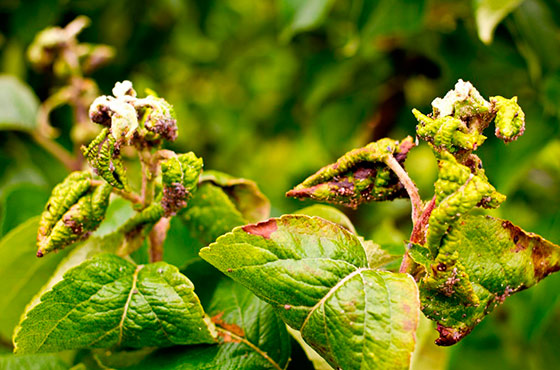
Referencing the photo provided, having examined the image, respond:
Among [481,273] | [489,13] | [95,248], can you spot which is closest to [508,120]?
[481,273]

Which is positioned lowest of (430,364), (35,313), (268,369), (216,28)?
(430,364)

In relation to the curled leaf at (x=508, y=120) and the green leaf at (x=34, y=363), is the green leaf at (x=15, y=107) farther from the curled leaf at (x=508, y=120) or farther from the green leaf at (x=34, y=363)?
the curled leaf at (x=508, y=120)

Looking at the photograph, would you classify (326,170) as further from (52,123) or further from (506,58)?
(52,123)

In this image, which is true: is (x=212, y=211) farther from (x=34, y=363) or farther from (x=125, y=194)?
(x=34, y=363)

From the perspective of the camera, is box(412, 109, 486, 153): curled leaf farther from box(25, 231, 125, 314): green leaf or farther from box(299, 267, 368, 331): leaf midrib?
box(25, 231, 125, 314): green leaf

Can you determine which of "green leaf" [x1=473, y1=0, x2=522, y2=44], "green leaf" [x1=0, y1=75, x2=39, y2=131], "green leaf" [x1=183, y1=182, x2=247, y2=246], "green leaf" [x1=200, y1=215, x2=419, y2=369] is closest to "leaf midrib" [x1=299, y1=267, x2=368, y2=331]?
"green leaf" [x1=200, y1=215, x2=419, y2=369]

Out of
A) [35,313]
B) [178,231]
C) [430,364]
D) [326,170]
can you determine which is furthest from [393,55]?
[35,313]

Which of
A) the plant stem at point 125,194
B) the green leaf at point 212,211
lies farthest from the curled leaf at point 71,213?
the green leaf at point 212,211
